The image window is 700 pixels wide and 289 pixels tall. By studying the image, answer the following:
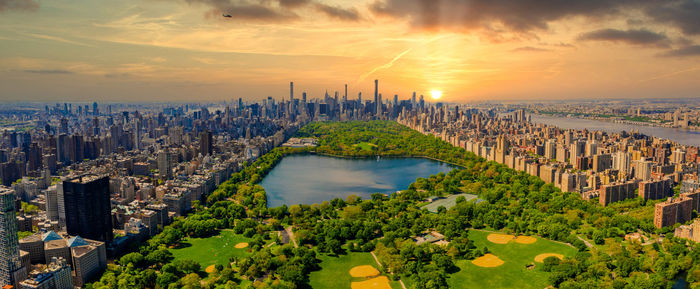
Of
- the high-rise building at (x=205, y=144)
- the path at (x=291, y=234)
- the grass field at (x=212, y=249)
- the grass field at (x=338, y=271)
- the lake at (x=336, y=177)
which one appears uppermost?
the high-rise building at (x=205, y=144)

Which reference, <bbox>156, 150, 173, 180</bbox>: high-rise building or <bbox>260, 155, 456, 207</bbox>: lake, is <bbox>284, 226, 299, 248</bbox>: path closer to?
<bbox>260, 155, 456, 207</bbox>: lake

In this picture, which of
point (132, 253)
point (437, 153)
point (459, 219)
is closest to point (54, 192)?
point (132, 253)

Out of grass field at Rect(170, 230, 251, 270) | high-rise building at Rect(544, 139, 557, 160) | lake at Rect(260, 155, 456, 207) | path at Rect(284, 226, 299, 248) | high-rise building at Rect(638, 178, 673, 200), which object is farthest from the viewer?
high-rise building at Rect(544, 139, 557, 160)

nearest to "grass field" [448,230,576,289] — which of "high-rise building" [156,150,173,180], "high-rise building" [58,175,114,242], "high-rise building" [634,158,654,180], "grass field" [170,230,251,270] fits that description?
"grass field" [170,230,251,270]

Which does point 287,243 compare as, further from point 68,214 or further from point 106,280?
point 68,214

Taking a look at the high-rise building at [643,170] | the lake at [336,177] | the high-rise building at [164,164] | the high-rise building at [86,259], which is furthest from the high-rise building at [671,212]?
the high-rise building at [164,164]

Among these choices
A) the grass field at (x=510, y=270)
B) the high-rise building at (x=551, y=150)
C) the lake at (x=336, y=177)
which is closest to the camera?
the grass field at (x=510, y=270)

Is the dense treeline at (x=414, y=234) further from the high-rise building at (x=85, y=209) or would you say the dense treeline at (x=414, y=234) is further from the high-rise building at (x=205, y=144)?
the high-rise building at (x=205, y=144)
